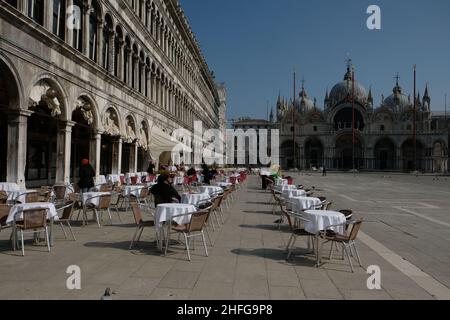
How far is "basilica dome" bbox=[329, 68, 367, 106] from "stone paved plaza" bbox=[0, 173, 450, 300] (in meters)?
91.4

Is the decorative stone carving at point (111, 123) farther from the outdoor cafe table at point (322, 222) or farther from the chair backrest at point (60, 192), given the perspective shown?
the outdoor cafe table at point (322, 222)

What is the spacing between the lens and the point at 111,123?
2036 centimetres

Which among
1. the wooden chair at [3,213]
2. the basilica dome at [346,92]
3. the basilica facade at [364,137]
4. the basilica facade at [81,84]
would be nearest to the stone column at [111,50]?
the basilica facade at [81,84]

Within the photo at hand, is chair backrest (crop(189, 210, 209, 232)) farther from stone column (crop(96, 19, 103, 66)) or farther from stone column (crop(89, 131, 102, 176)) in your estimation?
stone column (crop(96, 19, 103, 66))

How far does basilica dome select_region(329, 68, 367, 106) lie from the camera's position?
97.3m

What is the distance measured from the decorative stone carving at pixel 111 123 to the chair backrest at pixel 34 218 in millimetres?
13048

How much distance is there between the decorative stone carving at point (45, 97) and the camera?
42.1 ft

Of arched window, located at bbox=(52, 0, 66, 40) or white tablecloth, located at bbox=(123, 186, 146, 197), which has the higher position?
arched window, located at bbox=(52, 0, 66, 40)

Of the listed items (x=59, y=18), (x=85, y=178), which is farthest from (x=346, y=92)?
(x=85, y=178)

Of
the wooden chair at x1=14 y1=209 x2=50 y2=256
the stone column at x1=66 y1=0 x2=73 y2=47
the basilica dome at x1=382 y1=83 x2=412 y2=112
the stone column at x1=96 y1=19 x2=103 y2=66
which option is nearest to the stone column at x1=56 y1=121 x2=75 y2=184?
the stone column at x1=66 y1=0 x2=73 y2=47

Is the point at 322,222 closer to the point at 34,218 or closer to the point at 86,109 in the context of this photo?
the point at 34,218

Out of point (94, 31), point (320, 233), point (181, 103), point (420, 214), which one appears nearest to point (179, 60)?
point (181, 103)

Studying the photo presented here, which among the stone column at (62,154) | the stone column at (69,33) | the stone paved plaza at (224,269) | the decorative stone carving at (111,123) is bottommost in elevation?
the stone paved plaza at (224,269)
